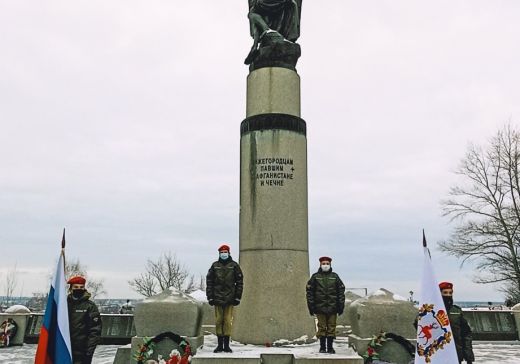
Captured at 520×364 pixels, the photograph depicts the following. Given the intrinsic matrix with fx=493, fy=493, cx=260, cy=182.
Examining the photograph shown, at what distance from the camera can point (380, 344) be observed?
859 centimetres

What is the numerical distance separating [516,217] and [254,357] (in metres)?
23.2

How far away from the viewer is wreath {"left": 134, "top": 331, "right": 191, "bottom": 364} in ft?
27.2

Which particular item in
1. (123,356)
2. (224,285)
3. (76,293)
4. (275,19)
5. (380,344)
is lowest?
(123,356)

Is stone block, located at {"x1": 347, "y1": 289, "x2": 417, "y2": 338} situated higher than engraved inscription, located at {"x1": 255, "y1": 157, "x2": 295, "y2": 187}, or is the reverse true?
engraved inscription, located at {"x1": 255, "y1": 157, "x2": 295, "y2": 187}

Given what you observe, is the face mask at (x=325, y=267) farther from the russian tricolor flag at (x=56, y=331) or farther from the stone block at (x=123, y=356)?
the russian tricolor flag at (x=56, y=331)

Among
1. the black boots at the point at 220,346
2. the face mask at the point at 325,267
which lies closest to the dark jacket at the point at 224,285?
the black boots at the point at 220,346

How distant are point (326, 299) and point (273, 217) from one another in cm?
267

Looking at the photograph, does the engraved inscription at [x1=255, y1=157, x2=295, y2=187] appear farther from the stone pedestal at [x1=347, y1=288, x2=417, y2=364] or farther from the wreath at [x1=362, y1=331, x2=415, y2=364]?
the wreath at [x1=362, y1=331, x2=415, y2=364]

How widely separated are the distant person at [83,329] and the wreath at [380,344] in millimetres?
4614

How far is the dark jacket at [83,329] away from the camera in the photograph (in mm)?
6090

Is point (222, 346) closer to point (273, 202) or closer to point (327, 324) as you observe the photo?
point (327, 324)

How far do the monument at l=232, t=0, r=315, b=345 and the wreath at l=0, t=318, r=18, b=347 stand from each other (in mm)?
8166

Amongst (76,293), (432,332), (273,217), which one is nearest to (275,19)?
(273,217)

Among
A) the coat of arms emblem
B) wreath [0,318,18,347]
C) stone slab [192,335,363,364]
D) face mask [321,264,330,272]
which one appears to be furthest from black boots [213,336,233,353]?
wreath [0,318,18,347]
